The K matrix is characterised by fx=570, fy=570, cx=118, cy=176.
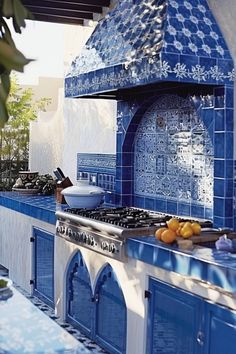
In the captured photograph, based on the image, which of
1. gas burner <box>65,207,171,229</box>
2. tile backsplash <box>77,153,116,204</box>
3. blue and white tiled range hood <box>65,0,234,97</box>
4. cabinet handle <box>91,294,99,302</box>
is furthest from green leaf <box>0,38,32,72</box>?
tile backsplash <box>77,153,116,204</box>

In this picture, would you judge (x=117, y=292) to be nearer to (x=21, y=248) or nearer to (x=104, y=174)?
(x=104, y=174)

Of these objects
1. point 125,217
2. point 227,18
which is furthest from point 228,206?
point 227,18

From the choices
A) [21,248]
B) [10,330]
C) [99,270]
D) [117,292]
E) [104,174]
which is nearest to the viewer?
[10,330]

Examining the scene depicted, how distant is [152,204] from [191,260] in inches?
86.8

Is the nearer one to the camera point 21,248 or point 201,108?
point 201,108

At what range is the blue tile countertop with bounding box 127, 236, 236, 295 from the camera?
120 inches

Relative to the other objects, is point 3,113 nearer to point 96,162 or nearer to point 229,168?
point 229,168

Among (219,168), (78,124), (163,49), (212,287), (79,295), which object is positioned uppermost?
(163,49)

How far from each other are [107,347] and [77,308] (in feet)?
2.40

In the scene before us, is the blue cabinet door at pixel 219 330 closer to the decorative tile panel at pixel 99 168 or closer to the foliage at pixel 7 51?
the foliage at pixel 7 51

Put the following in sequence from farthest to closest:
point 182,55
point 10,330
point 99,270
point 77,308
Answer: point 77,308
point 99,270
point 182,55
point 10,330

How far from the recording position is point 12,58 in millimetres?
603

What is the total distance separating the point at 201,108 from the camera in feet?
15.1

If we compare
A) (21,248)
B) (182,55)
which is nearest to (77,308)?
(21,248)
